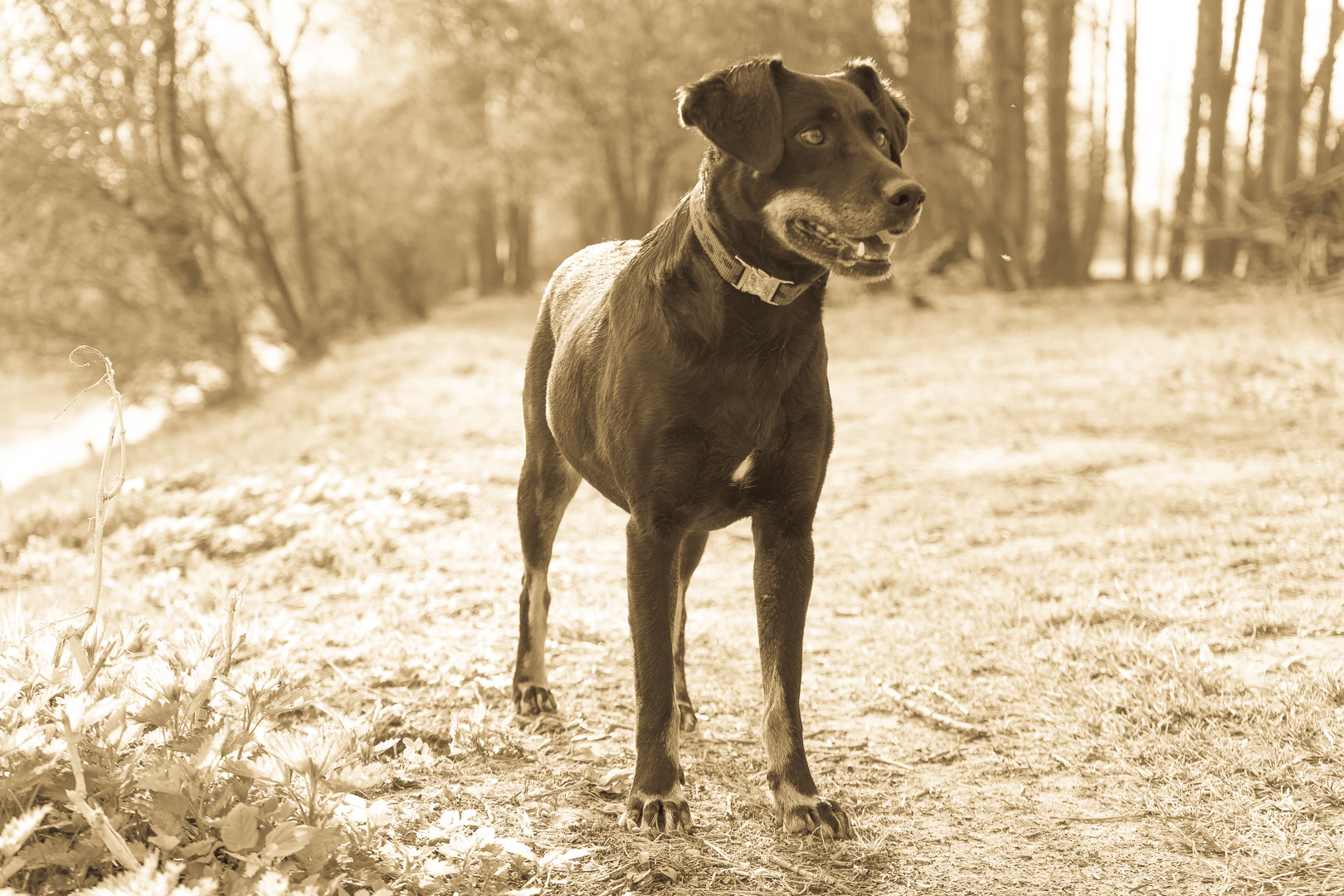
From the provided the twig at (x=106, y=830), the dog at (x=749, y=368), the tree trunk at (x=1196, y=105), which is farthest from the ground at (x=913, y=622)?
the tree trunk at (x=1196, y=105)

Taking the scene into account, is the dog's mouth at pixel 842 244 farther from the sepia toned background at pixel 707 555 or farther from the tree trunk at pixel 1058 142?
the tree trunk at pixel 1058 142

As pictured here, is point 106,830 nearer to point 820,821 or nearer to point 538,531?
point 820,821

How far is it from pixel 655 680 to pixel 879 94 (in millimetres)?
1987

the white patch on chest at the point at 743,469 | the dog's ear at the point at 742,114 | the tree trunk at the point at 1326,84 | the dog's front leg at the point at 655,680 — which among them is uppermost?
the tree trunk at the point at 1326,84

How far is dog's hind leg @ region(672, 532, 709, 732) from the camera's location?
363 centimetres

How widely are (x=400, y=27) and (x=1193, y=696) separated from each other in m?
24.5

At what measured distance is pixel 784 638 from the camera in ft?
10.2

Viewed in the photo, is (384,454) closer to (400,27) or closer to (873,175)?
(873,175)

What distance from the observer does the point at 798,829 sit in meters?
2.99

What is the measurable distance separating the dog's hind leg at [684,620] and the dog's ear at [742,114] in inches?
50.0

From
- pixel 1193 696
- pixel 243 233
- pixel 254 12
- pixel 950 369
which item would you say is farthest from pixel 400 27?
pixel 1193 696

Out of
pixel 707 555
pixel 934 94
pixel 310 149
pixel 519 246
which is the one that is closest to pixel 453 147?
pixel 310 149

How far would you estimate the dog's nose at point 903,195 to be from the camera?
2.82 meters

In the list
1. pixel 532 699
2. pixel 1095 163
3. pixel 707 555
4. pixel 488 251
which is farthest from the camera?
pixel 488 251
